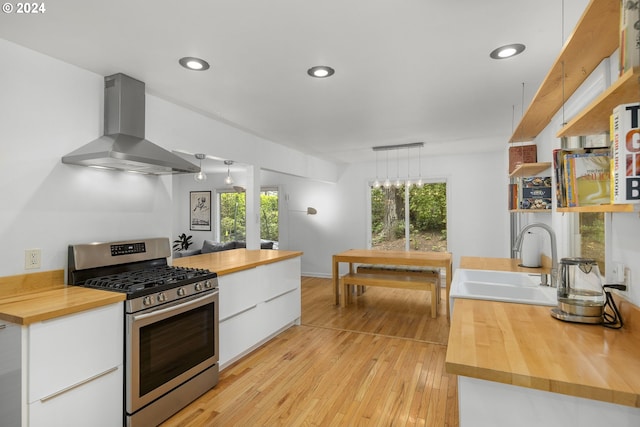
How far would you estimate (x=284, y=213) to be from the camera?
729cm

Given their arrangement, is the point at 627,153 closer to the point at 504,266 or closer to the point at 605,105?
the point at 605,105

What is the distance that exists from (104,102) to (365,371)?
115 inches

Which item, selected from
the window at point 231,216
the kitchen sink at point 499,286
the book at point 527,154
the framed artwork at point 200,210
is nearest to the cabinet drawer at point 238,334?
the kitchen sink at point 499,286

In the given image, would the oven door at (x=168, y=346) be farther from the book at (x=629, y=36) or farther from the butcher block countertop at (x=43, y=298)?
the book at (x=629, y=36)

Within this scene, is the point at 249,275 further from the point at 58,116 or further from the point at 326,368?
the point at 58,116

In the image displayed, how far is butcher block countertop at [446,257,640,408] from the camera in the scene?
36.6 inches

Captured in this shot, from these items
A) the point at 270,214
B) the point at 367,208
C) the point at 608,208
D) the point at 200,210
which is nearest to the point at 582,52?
the point at 608,208

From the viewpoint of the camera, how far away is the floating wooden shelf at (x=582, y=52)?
1179 millimetres

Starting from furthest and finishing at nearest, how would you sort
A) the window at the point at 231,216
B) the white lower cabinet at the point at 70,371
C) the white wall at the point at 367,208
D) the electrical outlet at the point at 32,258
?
the window at the point at 231,216 → the white wall at the point at 367,208 → the electrical outlet at the point at 32,258 → the white lower cabinet at the point at 70,371

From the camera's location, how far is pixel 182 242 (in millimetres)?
7836

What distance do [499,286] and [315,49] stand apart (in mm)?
1983

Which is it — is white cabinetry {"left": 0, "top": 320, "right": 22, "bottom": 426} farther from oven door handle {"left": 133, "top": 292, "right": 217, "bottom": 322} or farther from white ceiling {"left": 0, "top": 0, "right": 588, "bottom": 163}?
white ceiling {"left": 0, "top": 0, "right": 588, "bottom": 163}

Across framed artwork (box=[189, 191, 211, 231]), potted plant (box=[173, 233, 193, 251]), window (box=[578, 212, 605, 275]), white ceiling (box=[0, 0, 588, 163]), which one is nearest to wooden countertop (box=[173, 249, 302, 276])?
white ceiling (box=[0, 0, 588, 163])

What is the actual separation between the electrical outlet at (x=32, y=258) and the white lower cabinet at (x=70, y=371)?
1.77 feet
